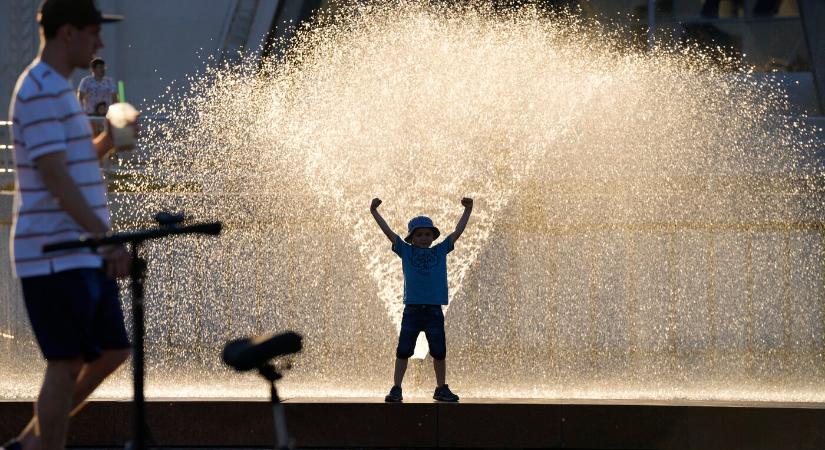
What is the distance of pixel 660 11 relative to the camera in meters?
27.1

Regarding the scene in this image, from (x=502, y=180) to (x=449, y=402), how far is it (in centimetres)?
647

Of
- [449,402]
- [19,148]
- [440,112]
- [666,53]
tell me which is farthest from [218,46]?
[19,148]

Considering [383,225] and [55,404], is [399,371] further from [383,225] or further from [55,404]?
[55,404]

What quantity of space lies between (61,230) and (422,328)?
3623 millimetres

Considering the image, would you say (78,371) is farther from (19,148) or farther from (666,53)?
(666,53)

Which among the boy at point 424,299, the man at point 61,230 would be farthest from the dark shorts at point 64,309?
the boy at point 424,299

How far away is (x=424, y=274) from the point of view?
7453mm

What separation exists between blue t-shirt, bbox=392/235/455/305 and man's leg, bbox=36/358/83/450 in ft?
11.8

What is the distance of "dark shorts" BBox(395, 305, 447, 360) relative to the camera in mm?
7445

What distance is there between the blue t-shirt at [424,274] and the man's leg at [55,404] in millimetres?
3585

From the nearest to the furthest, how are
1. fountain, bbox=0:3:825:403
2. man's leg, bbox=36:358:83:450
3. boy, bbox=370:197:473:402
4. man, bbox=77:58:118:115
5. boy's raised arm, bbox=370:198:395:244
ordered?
man's leg, bbox=36:358:83:450 < boy, bbox=370:197:473:402 < boy's raised arm, bbox=370:198:395:244 < fountain, bbox=0:3:825:403 < man, bbox=77:58:118:115

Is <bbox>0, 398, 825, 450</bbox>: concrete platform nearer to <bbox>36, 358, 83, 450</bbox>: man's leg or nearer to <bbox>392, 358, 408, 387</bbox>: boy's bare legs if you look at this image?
<bbox>392, 358, 408, 387</bbox>: boy's bare legs

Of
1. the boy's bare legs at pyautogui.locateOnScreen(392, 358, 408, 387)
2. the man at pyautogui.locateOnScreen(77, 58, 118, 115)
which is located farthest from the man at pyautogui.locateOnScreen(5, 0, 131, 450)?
the man at pyautogui.locateOnScreen(77, 58, 118, 115)

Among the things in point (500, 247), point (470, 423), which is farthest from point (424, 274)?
point (500, 247)
